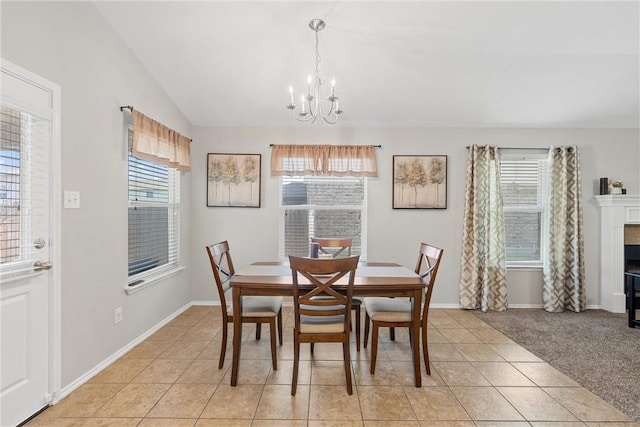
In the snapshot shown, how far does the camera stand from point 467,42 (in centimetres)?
267

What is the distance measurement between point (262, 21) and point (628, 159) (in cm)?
472

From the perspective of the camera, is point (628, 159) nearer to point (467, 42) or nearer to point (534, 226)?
point (534, 226)

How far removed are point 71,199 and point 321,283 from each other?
1.79 metres

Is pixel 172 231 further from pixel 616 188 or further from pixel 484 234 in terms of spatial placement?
pixel 616 188

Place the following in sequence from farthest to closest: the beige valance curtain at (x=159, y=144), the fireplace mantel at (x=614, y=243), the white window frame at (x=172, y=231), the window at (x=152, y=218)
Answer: the fireplace mantel at (x=614, y=243), the white window frame at (x=172, y=231), the window at (x=152, y=218), the beige valance curtain at (x=159, y=144)

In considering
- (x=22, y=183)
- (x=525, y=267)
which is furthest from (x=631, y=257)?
(x=22, y=183)

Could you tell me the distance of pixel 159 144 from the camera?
298 centimetres

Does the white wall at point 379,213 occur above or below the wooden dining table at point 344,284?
above

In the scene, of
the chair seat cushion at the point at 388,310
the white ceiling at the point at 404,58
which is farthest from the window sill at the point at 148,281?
the chair seat cushion at the point at 388,310

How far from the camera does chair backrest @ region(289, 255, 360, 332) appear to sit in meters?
1.94

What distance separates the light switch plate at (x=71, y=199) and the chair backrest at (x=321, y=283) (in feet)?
5.07

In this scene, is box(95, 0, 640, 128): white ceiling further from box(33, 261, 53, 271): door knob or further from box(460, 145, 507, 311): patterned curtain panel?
box(33, 261, 53, 271): door knob

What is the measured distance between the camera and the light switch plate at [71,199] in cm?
202

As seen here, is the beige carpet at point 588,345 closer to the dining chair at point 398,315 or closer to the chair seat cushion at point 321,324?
the dining chair at point 398,315
